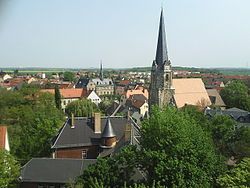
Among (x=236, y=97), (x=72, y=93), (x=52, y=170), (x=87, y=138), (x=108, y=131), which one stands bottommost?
(x=72, y=93)

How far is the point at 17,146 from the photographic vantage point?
84.2ft

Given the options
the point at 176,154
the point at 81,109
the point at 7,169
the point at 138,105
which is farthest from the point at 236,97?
the point at 7,169

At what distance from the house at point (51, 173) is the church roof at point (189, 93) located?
90.0ft

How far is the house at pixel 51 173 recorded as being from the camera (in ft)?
62.0

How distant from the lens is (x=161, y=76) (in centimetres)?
4231

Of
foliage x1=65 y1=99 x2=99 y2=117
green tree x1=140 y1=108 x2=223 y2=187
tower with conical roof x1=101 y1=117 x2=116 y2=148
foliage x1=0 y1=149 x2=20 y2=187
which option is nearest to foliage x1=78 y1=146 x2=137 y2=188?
green tree x1=140 y1=108 x2=223 y2=187

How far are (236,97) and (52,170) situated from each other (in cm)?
3865

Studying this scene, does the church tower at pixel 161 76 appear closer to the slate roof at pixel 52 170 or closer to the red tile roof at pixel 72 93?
the slate roof at pixel 52 170

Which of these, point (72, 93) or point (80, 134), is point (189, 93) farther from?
point (72, 93)

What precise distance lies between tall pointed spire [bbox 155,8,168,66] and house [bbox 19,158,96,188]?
24204 mm

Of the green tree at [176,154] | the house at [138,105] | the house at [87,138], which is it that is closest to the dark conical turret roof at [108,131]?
the house at [87,138]

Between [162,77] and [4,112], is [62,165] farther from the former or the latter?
[162,77]

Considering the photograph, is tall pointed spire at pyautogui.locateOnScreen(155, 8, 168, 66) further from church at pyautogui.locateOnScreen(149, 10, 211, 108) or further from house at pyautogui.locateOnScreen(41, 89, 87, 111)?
house at pyautogui.locateOnScreen(41, 89, 87, 111)

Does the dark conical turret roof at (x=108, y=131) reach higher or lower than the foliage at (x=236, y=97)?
higher
